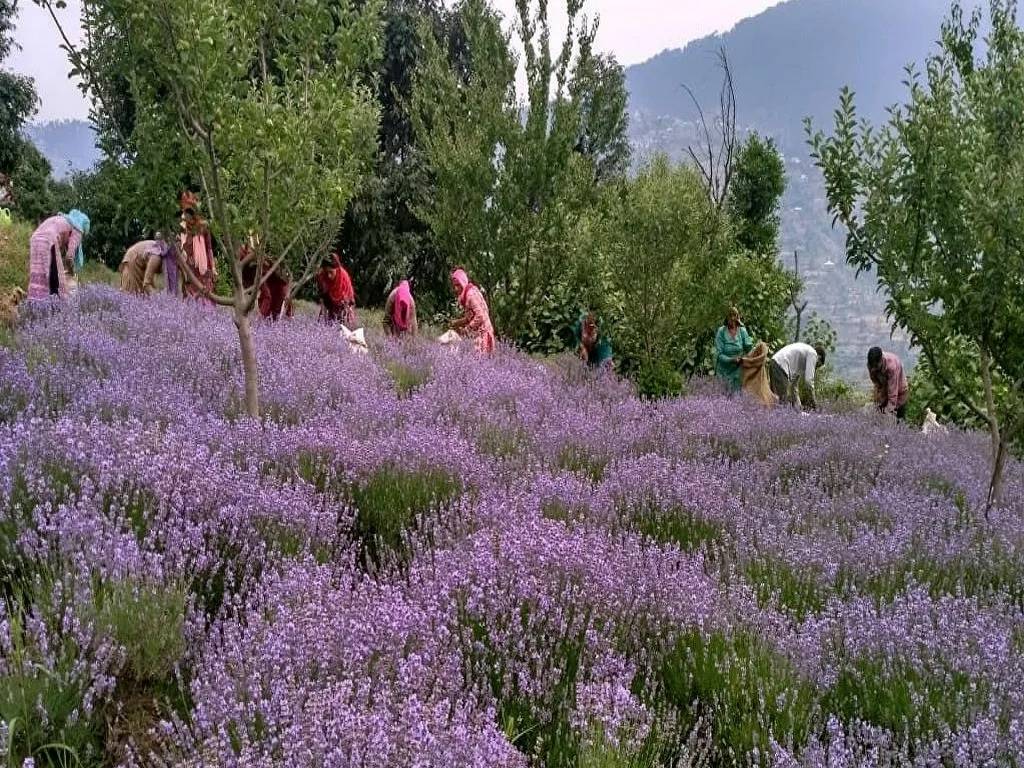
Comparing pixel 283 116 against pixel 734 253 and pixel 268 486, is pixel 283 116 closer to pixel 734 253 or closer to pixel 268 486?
pixel 268 486

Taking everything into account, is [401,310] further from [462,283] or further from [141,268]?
[141,268]

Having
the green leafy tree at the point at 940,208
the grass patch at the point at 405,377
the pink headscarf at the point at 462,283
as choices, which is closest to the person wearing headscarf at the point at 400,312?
the pink headscarf at the point at 462,283

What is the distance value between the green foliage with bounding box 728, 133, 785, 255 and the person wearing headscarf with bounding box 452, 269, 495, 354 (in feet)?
36.3

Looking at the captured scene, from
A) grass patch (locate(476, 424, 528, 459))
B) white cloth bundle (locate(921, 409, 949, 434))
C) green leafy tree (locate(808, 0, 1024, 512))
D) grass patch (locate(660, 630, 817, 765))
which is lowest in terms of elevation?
grass patch (locate(660, 630, 817, 765))

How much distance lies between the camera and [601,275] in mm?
11711

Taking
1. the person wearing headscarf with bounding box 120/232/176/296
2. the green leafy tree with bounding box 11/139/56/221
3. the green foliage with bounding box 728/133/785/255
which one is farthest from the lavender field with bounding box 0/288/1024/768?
the green leafy tree with bounding box 11/139/56/221

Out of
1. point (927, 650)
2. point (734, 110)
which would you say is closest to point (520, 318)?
point (927, 650)

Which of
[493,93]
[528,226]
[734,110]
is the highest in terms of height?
[734,110]

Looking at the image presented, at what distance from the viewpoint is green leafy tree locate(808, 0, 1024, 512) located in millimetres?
4926

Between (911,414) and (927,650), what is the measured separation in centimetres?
911

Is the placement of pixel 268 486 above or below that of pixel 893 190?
below

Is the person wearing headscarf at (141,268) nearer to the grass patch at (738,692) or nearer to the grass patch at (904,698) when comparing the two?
the grass patch at (738,692)

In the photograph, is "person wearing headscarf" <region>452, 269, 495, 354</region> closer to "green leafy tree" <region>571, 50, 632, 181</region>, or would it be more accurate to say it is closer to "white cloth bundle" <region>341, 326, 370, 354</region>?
"white cloth bundle" <region>341, 326, 370, 354</region>

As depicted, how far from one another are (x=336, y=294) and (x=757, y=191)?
1245 cm
